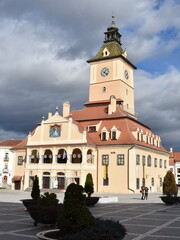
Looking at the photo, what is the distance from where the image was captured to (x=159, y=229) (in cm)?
1427

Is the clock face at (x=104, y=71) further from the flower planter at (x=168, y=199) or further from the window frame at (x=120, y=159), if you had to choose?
the flower planter at (x=168, y=199)

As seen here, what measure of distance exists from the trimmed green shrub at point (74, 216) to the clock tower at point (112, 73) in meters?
50.0

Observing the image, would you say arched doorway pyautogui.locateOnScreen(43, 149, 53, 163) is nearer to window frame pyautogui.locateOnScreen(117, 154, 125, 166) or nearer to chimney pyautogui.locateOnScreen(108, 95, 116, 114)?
window frame pyautogui.locateOnScreen(117, 154, 125, 166)

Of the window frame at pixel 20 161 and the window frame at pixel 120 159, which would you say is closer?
the window frame at pixel 120 159

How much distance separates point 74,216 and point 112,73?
2126 inches

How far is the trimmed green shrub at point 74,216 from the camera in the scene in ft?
32.7

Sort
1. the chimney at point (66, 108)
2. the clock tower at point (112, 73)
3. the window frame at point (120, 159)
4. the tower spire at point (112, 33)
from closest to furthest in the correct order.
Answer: the window frame at point (120, 159)
the chimney at point (66, 108)
the clock tower at point (112, 73)
the tower spire at point (112, 33)

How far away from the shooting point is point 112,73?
6244 centimetres

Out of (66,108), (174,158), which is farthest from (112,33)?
(174,158)

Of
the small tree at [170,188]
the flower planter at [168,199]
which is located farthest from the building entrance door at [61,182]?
the flower planter at [168,199]

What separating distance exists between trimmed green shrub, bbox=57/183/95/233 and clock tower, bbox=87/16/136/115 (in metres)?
50.0

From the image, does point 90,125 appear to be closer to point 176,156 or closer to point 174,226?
point 174,226

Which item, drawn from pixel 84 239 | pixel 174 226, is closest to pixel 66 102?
pixel 174 226

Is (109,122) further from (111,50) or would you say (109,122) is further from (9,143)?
(9,143)
